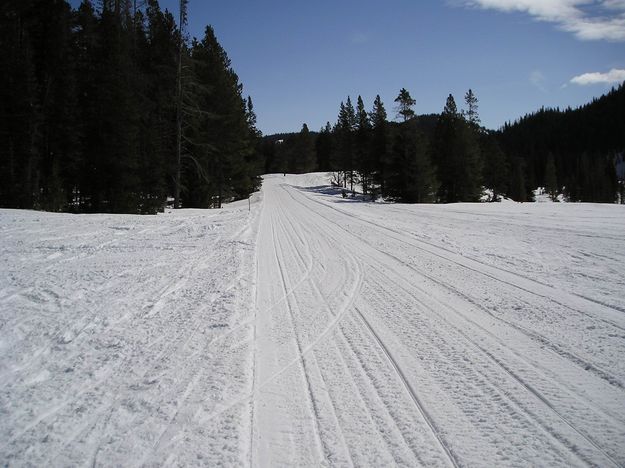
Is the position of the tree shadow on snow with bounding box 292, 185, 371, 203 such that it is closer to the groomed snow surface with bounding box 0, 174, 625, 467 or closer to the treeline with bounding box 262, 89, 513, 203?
the treeline with bounding box 262, 89, 513, 203

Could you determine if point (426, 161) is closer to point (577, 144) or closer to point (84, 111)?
point (84, 111)

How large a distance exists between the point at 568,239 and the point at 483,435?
11.3 metres

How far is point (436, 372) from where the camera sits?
3979mm

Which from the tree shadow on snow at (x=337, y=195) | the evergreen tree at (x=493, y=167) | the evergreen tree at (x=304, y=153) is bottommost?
the tree shadow on snow at (x=337, y=195)

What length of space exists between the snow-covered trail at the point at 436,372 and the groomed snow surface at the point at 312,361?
20 mm

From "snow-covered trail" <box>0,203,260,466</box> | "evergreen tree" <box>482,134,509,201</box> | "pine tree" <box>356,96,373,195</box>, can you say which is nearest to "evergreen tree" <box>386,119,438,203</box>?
"pine tree" <box>356,96,373,195</box>

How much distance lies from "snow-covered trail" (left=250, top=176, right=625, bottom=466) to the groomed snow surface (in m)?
0.02

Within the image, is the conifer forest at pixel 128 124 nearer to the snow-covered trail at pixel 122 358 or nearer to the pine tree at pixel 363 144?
the pine tree at pixel 363 144

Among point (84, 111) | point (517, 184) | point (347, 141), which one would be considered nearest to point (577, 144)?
point (517, 184)

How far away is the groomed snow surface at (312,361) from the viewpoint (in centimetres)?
290

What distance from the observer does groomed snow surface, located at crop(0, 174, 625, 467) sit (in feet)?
9.51

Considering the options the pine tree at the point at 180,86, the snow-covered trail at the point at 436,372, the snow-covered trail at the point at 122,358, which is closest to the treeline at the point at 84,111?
the pine tree at the point at 180,86

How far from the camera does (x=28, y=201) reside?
1928 centimetres

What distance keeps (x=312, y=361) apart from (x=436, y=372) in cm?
137
